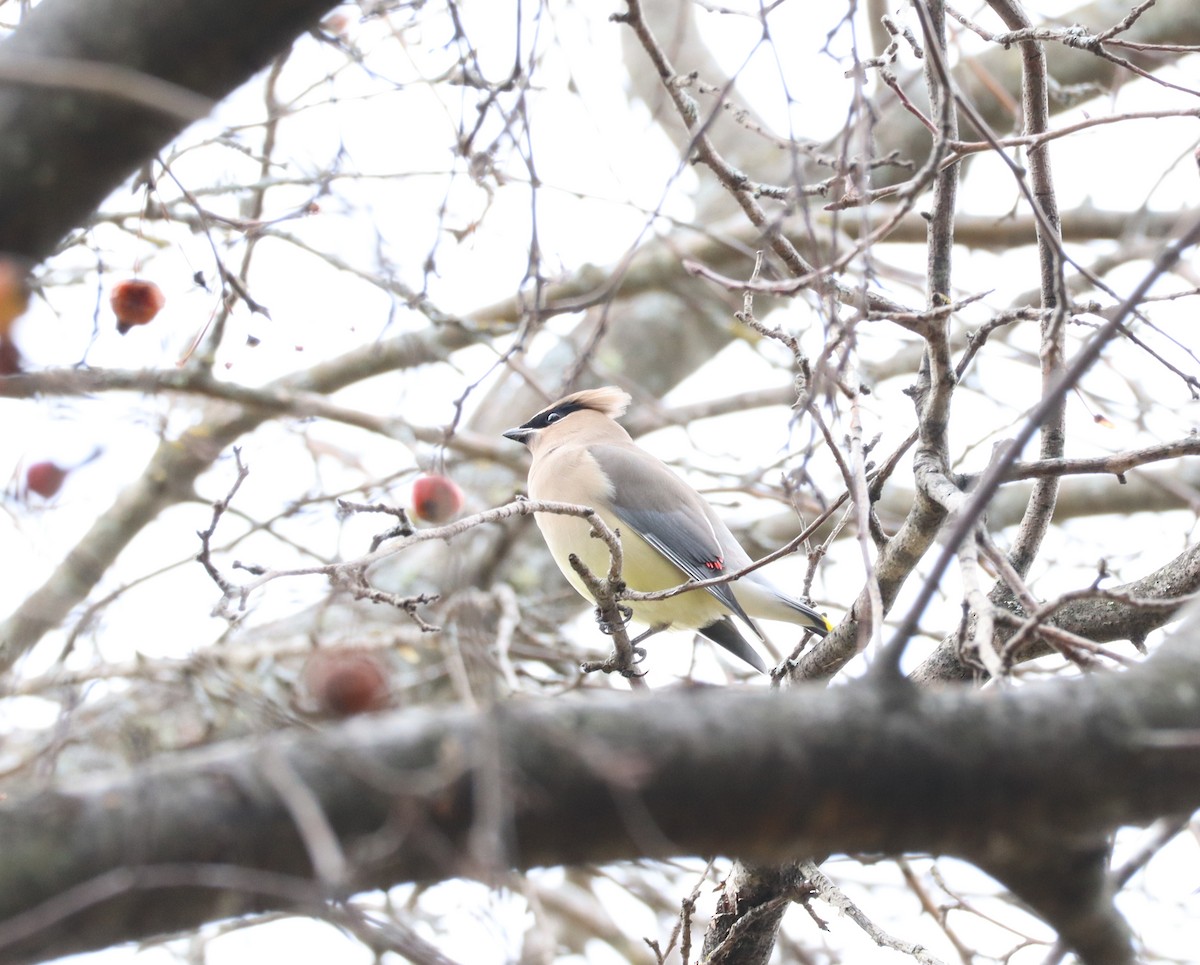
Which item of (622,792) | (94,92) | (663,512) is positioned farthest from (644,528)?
(622,792)

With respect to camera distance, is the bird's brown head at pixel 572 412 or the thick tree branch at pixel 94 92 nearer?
the thick tree branch at pixel 94 92

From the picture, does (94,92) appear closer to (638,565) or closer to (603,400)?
(638,565)

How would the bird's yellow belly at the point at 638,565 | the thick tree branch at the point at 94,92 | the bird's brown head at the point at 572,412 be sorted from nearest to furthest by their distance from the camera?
1. the thick tree branch at the point at 94,92
2. the bird's yellow belly at the point at 638,565
3. the bird's brown head at the point at 572,412

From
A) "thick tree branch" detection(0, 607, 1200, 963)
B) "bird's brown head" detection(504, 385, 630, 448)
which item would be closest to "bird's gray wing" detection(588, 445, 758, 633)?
"bird's brown head" detection(504, 385, 630, 448)

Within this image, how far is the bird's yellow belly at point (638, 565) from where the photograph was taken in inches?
182

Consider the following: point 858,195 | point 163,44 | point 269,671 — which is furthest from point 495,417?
point 163,44

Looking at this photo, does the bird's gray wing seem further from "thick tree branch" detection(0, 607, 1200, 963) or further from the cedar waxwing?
"thick tree branch" detection(0, 607, 1200, 963)

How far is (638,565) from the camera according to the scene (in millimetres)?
5047

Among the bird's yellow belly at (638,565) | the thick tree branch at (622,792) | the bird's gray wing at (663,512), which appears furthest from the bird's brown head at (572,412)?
the thick tree branch at (622,792)

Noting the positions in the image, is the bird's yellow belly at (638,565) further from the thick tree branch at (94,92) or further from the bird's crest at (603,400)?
the thick tree branch at (94,92)

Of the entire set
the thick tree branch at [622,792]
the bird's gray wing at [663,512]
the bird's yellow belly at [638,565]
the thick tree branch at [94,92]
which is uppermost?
the bird's gray wing at [663,512]

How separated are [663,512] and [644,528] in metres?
0.13

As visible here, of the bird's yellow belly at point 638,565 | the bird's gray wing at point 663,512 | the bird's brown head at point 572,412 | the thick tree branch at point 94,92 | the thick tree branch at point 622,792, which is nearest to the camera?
the thick tree branch at point 622,792

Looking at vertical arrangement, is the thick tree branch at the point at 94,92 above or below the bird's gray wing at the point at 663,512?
below
